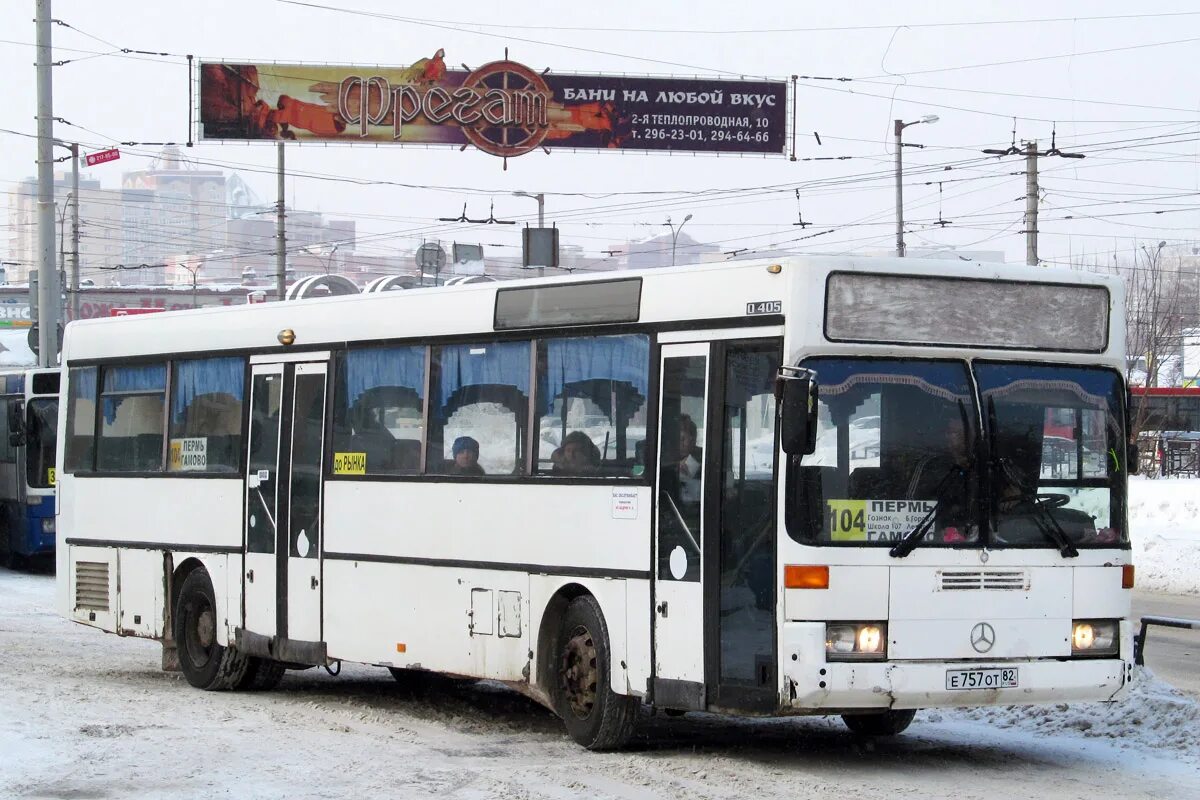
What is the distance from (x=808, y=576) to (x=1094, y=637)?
5.52 feet

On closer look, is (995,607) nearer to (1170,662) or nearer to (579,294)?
(579,294)

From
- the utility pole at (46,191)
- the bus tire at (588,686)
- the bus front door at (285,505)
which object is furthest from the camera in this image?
the utility pole at (46,191)

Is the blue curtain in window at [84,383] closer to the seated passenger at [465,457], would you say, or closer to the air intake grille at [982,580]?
the seated passenger at [465,457]

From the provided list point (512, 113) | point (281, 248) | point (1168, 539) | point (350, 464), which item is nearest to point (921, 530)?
point (350, 464)

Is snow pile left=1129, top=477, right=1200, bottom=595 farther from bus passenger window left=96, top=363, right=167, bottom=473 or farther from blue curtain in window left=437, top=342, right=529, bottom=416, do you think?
blue curtain in window left=437, top=342, right=529, bottom=416

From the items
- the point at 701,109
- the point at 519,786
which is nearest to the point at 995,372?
the point at 519,786

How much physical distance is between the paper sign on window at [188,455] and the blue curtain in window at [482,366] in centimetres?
311

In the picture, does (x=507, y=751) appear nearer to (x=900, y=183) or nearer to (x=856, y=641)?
(x=856, y=641)

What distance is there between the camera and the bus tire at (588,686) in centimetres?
1048

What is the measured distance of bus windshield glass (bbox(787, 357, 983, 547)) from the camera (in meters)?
9.50

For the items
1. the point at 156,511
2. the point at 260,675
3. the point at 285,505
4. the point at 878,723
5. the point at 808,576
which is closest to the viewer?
the point at 808,576

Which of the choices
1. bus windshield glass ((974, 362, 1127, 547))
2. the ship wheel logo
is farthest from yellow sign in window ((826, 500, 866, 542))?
the ship wheel logo

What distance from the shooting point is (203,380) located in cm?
1458

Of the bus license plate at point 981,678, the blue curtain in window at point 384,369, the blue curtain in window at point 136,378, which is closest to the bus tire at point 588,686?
the bus license plate at point 981,678
